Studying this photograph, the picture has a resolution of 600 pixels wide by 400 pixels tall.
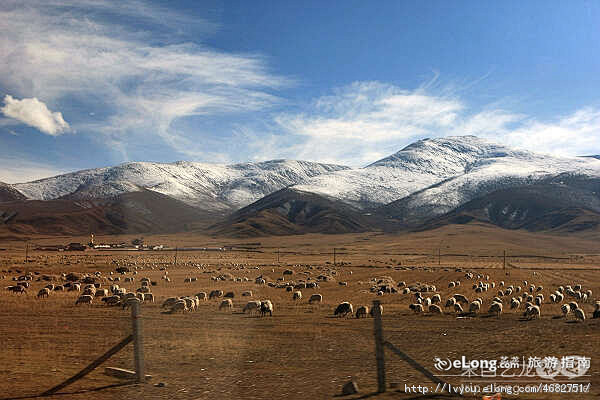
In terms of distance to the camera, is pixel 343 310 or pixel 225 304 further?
pixel 225 304

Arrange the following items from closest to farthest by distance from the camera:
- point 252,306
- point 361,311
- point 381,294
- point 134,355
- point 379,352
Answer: point 379,352 → point 134,355 → point 361,311 → point 252,306 → point 381,294

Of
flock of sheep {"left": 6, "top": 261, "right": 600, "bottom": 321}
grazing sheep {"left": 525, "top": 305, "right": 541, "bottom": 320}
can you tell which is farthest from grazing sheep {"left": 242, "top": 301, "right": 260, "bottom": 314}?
grazing sheep {"left": 525, "top": 305, "right": 541, "bottom": 320}

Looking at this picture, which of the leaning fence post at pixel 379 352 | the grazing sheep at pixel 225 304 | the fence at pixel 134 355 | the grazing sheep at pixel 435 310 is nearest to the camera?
the leaning fence post at pixel 379 352

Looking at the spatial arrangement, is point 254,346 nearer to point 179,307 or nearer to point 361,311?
point 361,311

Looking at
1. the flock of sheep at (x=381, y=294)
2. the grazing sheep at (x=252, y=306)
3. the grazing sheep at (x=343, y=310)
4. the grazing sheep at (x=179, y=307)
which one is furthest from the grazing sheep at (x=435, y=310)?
the grazing sheep at (x=179, y=307)

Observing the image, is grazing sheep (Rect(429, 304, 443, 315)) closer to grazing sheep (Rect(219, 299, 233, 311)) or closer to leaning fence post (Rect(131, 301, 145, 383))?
grazing sheep (Rect(219, 299, 233, 311))

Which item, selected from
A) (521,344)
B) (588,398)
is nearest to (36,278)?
(521,344)

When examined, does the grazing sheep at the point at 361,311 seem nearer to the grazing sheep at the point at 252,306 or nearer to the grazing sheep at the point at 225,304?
the grazing sheep at the point at 252,306

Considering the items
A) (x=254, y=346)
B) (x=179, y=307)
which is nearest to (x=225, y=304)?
(x=179, y=307)

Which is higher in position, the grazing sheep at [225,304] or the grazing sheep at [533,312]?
the grazing sheep at [225,304]

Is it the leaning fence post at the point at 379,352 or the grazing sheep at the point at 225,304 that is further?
the grazing sheep at the point at 225,304

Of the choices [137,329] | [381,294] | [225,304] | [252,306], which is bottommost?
[381,294]

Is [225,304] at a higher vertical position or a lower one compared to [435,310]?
higher

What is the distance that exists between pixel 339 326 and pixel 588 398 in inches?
486
